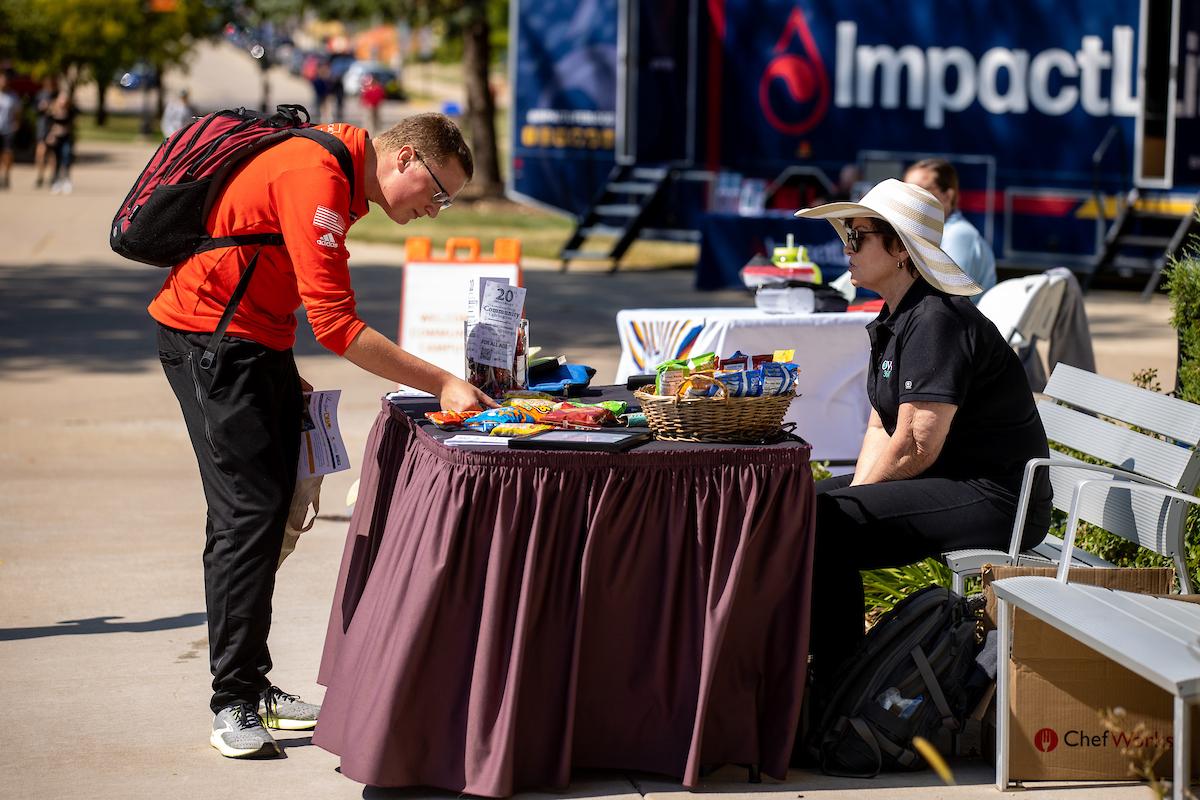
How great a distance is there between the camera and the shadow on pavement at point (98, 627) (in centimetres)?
544

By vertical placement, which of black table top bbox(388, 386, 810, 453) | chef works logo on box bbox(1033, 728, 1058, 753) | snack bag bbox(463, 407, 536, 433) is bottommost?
chef works logo on box bbox(1033, 728, 1058, 753)

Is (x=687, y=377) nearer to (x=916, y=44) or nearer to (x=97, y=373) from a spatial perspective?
(x=97, y=373)

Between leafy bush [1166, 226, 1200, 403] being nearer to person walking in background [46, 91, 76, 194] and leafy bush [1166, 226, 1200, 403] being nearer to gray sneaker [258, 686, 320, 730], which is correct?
gray sneaker [258, 686, 320, 730]

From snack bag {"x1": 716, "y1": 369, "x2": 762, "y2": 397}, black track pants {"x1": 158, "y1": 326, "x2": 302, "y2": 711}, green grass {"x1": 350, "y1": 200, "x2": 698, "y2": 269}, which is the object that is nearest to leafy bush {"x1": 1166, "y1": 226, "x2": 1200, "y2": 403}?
snack bag {"x1": 716, "y1": 369, "x2": 762, "y2": 397}

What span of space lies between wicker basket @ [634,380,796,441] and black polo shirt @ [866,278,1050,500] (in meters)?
0.45

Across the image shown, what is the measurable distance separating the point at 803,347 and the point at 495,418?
3.03 meters

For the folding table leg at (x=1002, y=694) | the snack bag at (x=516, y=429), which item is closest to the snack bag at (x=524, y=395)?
the snack bag at (x=516, y=429)

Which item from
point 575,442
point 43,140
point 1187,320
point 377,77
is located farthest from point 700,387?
point 377,77

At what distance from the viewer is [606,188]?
17531 mm

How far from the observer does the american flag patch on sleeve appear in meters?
4.03

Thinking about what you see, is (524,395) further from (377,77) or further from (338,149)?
(377,77)

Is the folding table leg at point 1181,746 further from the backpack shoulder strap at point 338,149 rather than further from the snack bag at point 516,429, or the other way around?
the backpack shoulder strap at point 338,149

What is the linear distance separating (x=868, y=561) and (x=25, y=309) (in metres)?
10.7

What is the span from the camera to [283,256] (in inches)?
165
